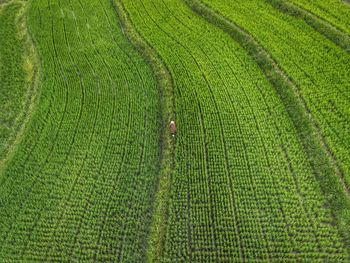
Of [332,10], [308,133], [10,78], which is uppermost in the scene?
[332,10]

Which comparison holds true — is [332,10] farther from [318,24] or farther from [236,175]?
[236,175]

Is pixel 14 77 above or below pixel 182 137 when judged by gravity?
above

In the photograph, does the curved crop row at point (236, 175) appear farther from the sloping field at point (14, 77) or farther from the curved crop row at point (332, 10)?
the sloping field at point (14, 77)

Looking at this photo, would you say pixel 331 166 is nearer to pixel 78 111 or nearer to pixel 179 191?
pixel 179 191

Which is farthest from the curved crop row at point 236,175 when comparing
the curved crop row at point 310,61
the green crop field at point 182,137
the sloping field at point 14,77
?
the sloping field at point 14,77

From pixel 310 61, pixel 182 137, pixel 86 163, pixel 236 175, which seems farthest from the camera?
pixel 310 61

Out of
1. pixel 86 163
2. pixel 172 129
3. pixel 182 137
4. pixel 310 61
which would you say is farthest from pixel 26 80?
pixel 310 61
